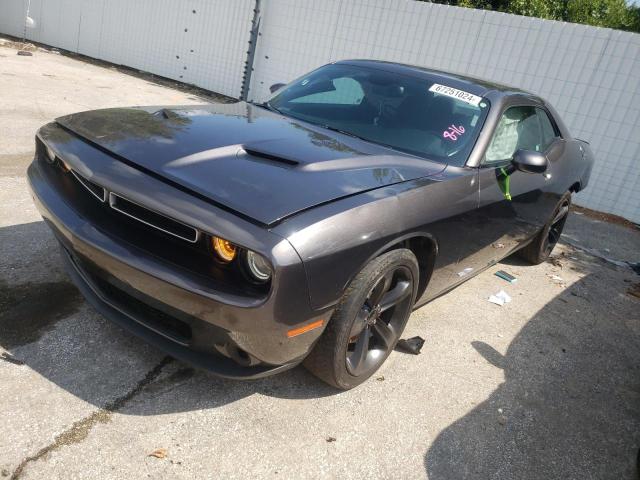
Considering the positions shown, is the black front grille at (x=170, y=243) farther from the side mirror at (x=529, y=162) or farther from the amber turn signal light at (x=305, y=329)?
the side mirror at (x=529, y=162)

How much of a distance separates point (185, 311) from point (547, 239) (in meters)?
4.06

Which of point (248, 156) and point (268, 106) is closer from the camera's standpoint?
point (248, 156)

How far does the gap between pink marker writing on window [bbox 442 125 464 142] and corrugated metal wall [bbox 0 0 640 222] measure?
594 cm

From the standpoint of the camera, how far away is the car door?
308cm

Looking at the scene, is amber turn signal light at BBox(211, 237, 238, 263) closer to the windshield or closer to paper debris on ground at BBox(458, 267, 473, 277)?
the windshield

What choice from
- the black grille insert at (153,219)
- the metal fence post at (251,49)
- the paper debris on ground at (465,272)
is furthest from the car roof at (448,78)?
the metal fence post at (251,49)

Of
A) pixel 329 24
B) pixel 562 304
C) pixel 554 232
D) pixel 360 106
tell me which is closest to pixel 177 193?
pixel 360 106

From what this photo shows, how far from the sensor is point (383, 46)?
9594 millimetres

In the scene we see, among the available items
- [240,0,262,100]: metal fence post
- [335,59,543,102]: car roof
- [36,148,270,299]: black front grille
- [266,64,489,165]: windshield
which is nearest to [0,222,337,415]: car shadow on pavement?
[36,148,270,299]: black front grille

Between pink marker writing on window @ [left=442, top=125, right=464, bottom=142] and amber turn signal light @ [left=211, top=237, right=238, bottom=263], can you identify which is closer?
amber turn signal light @ [left=211, top=237, right=238, bottom=263]

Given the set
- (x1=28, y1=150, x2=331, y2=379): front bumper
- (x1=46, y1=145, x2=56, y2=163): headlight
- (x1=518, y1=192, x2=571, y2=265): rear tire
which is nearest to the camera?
(x1=28, y1=150, x2=331, y2=379): front bumper

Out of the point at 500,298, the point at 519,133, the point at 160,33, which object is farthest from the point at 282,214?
the point at 160,33

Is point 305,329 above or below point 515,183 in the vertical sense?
below

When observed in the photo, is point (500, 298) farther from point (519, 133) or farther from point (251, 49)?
point (251, 49)
